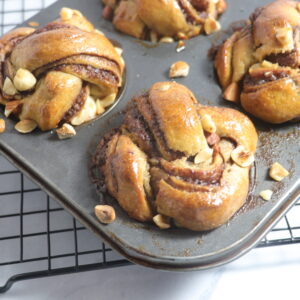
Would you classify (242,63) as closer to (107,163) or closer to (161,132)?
(161,132)

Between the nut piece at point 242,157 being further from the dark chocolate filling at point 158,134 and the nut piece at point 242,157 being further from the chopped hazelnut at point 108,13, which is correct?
the chopped hazelnut at point 108,13

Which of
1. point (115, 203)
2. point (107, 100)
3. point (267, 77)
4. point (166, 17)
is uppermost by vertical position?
point (166, 17)

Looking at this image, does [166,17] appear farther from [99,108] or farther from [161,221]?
[161,221]

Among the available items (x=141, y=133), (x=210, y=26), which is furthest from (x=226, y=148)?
(x=210, y=26)

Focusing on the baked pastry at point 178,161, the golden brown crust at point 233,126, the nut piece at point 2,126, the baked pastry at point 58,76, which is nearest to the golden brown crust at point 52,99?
the baked pastry at point 58,76

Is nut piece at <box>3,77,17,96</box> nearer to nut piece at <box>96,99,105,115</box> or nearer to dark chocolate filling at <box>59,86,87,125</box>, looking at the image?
dark chocolate filling at <box>59,86,87,125</box>

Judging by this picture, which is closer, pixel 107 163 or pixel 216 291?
pixel 107 163

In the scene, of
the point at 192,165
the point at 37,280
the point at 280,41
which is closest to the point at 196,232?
the point at 192,165
